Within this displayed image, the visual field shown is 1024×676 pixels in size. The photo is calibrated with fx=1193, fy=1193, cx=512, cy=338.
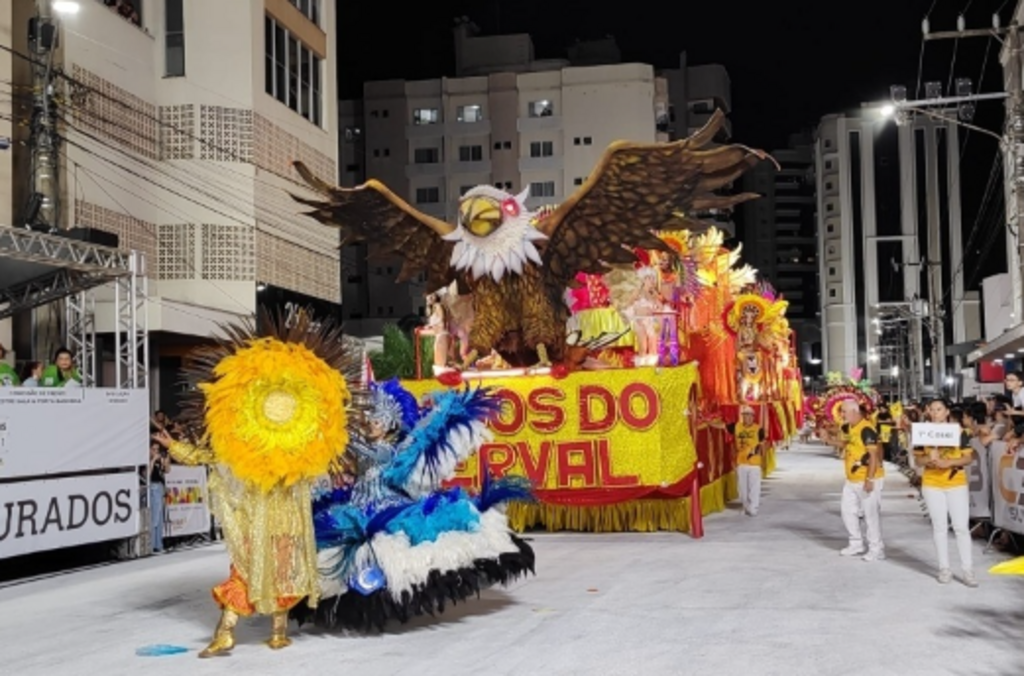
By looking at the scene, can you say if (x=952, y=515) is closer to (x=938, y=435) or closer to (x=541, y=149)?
(x=938, y=435)

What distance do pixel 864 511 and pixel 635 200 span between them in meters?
4.53

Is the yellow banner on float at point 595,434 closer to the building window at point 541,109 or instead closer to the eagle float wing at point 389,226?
the eagle float wing at point 389,226

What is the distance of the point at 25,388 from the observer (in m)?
12.2

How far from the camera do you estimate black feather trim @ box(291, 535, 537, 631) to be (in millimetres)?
7910

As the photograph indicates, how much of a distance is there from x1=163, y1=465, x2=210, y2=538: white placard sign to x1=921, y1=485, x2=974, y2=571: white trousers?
8.84 m

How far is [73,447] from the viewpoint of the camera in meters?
12.8

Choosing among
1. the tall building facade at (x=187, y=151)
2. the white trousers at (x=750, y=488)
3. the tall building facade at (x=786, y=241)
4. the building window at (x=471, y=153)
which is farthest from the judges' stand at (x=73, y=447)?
the tall building facade at (x=786, y=241)

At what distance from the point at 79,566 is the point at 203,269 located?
1386 cm

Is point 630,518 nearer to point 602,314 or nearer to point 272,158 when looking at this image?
point 602,314

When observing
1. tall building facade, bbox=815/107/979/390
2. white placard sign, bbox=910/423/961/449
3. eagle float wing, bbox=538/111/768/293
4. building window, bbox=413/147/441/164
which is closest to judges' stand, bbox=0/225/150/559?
eagle float wing, bbox=538/111/768/293

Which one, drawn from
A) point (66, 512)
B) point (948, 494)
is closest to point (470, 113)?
point (66, 512)

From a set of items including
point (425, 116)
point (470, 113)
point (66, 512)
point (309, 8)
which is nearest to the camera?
point (66, 512)

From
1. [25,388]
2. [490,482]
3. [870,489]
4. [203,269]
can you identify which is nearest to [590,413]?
[870,489]

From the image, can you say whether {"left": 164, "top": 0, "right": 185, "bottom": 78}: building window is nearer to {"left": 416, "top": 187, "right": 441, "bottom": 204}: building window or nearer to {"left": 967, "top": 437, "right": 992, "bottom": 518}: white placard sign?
{"left": 967, "top": 437, "right": 992, "bottom": 518}: white placard sign
